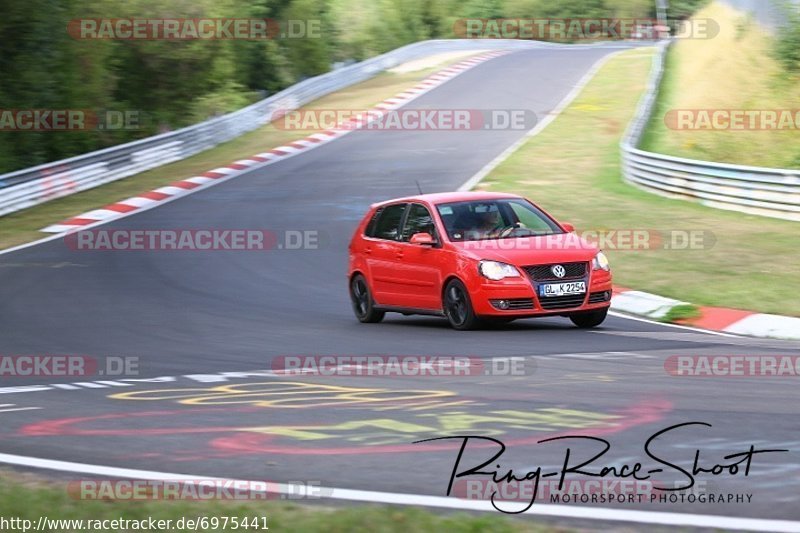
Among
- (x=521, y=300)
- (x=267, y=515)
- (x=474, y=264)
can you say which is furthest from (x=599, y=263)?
(x=267, y=515)

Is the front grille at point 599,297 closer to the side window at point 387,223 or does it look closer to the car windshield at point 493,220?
the car windshield at point 493,220

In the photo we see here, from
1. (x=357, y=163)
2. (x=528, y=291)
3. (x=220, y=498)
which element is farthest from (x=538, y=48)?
(x=220, y=498)

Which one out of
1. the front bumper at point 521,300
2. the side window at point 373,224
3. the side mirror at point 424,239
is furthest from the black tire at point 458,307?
the side window at point 373,224

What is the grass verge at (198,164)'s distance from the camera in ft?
89.0

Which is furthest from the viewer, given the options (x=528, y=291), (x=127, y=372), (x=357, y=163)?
(x=357, y=163)

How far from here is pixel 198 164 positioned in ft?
117

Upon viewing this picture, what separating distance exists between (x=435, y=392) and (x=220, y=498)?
3.40 metres

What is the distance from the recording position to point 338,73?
50.2 m

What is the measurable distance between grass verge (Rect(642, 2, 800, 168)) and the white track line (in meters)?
22.9

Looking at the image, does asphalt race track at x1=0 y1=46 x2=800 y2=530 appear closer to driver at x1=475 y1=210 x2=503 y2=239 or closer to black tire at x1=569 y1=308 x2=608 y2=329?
black tire at x1=569 y1=308 x2=608 y2=329

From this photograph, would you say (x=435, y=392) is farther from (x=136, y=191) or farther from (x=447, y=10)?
(x=447, y=10)

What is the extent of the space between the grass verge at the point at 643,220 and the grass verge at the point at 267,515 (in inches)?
360

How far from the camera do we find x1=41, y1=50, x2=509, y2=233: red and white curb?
2747cm

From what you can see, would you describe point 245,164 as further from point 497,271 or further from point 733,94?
point 497,271
